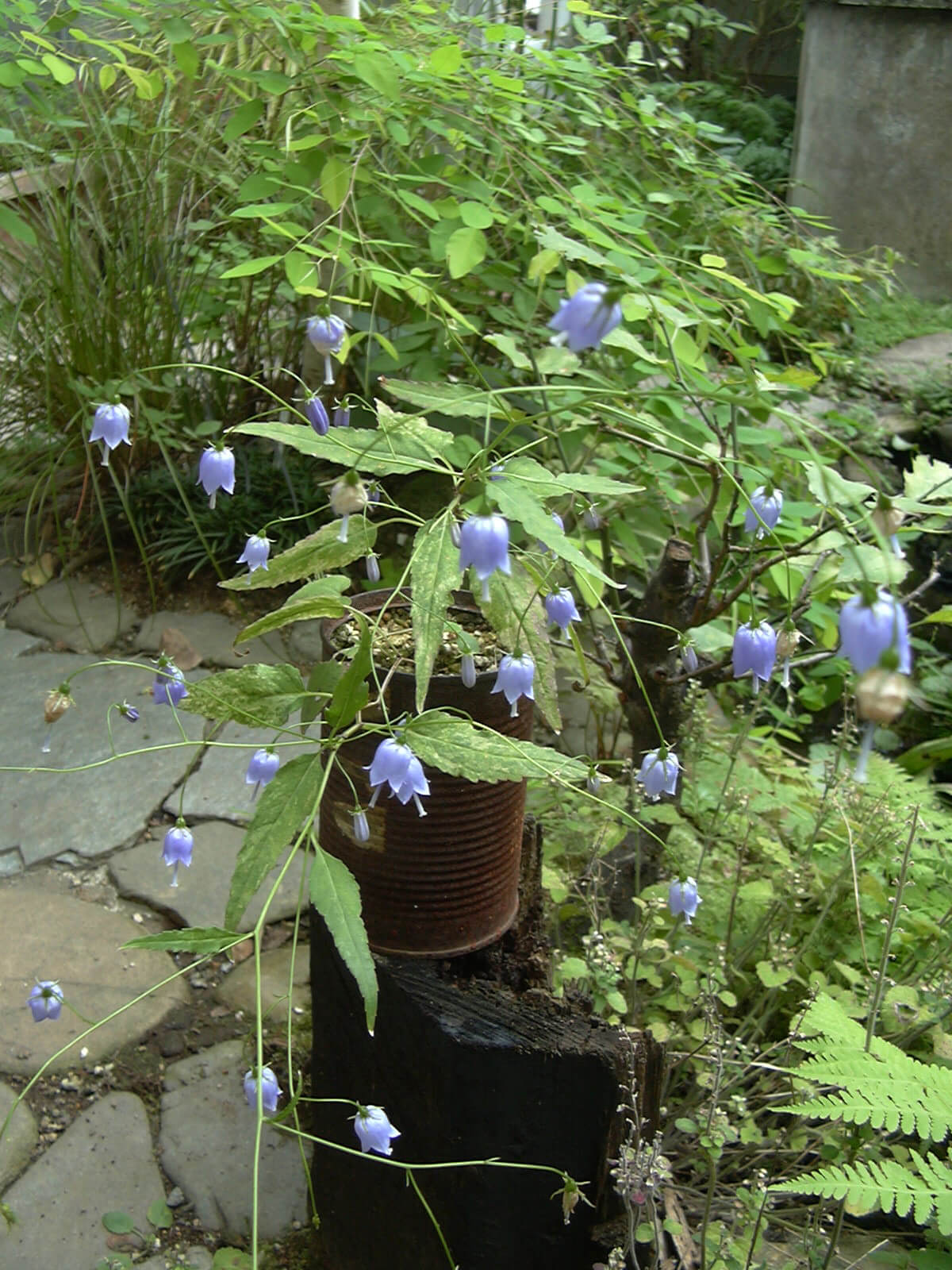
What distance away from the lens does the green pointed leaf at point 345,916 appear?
45.1 inches

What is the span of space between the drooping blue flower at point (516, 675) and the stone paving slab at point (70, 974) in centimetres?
120

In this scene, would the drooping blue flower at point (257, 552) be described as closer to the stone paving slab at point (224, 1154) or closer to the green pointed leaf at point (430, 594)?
the green pointed leaf at point (430, 594)

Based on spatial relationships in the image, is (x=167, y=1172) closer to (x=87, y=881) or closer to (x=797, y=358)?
(x=87, y=881)

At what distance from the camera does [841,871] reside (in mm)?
1924

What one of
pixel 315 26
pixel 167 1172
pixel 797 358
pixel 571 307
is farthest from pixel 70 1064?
pixel 797 358

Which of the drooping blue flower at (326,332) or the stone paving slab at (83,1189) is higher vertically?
the drooping blue flower at (326,332)

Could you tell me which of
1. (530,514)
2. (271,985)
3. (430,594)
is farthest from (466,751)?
(271,985)

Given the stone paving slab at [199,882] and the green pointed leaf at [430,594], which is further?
the stone paving slab at [199,882]

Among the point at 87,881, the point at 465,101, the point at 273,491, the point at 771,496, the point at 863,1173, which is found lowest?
the point at 87,881

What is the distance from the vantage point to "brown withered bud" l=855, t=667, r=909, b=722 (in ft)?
2.00

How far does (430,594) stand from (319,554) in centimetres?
25

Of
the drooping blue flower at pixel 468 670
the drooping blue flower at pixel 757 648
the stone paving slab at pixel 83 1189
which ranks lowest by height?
the stone paving slab at pixel 83 1189

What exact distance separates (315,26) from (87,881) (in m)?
1.77

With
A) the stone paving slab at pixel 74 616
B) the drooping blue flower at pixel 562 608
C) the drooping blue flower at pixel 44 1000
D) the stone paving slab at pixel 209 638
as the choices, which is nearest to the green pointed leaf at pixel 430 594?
the drooping blue flower at pixel 562 608
